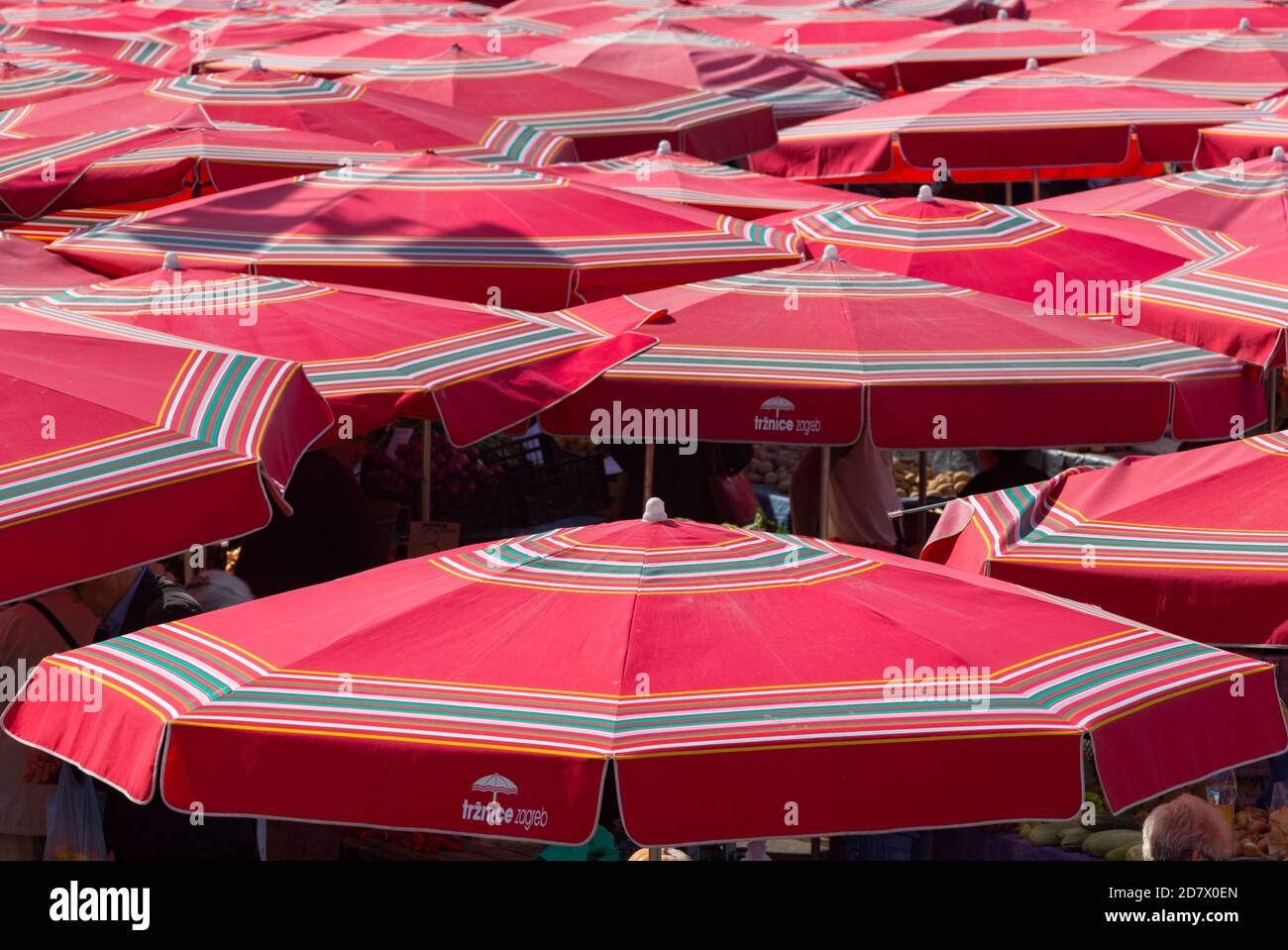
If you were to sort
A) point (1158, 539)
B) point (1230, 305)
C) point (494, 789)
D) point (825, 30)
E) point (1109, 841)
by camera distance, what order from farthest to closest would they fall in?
point (825, 30)
point (1230, 305)
point (1109, 841)
point (1158, 539)
point (494, 789)

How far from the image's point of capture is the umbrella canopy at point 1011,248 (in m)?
8.19

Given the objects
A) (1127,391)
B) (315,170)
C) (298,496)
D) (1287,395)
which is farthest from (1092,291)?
(315,170)

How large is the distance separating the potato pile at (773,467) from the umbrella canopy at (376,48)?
5081 millimetres

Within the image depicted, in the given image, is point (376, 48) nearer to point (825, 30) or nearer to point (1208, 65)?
point (825, 30)

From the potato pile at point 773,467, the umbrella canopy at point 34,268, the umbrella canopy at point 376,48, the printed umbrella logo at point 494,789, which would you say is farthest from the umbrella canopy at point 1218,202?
the printed umbrella logo at point 494,789

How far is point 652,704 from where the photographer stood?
370 cm

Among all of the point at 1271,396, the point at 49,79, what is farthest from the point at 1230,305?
the point at 49,79

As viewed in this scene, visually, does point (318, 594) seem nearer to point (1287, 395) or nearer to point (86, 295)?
point (86, 295)

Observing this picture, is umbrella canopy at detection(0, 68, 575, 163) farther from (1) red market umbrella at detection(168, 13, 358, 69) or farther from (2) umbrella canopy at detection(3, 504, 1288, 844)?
(2) umbrella canopy at detection(3, 504, 1288, 844)

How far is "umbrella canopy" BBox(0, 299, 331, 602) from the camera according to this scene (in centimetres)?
450

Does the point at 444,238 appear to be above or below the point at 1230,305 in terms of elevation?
above

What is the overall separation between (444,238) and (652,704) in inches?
189

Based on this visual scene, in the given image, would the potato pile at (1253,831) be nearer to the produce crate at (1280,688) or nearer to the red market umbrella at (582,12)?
the produce crate at (1280,688)

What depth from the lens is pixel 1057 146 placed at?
11.6m
